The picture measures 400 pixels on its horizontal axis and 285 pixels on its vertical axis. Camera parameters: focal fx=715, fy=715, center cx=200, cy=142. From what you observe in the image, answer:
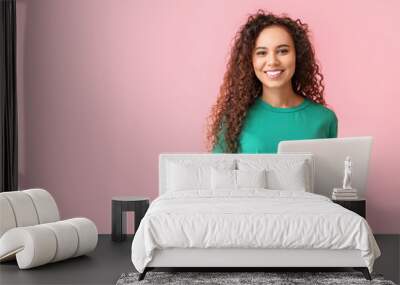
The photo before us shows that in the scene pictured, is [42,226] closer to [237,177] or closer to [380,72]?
[237,177]

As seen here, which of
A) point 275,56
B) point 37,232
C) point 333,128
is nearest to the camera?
point 37,232

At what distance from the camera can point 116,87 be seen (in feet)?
24.6

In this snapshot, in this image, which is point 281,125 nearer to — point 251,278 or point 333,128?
point 333,128

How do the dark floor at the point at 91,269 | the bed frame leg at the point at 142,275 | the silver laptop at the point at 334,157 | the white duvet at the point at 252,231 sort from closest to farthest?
the white duvet at the point at 252,231
the bed frame leg at the point at 142,275
the dark floor at the point at 91,269
the silver laptop at the point at 334,157

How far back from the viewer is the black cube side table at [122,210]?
249 inches

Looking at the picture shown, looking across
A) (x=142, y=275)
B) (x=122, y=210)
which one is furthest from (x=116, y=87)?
(x=142, y=275)

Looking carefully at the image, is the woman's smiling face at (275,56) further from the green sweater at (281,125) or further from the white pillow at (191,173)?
the white pillow at (191,173)

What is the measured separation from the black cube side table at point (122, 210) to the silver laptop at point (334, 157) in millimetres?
1335

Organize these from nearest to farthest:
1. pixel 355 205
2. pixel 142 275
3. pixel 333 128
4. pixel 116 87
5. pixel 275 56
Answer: pixel 142 275, pixel 355 205, pixel 275 56, pixel 333 128, pixel 116 87

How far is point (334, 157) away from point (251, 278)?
166 cm

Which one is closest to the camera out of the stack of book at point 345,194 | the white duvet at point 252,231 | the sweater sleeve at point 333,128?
the white duvet at point 252,231

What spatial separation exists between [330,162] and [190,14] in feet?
8.01

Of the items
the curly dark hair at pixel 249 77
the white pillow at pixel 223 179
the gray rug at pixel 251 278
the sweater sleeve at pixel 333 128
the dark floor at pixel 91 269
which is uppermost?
the curly dark hair at pixel 249 77

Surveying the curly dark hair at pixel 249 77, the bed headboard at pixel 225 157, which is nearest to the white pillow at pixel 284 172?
the bed headboard at pixel 225 157
